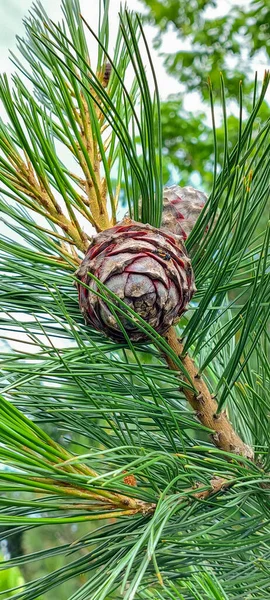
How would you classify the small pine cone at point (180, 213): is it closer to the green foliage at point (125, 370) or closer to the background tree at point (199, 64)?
the green foliage at point (125, 370)

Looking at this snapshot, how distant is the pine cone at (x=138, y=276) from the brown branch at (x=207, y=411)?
5cm

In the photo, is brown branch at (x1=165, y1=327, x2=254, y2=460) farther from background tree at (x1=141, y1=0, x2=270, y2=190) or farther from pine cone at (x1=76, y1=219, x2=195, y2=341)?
background tree at (x1=141, y1=0, x2=270, y2=190)

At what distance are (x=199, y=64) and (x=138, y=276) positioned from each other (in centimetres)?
335

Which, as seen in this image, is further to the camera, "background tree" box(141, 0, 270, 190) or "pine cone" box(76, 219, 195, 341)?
"background tree" box(141, 0, 270, 190)

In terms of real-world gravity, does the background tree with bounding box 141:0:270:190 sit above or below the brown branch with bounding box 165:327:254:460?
above

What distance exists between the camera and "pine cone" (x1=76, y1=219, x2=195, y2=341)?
0.36 meters

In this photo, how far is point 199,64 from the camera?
11.4 ft

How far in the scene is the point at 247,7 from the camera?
3045 millimetres

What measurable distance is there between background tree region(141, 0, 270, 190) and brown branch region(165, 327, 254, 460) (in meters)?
2.67

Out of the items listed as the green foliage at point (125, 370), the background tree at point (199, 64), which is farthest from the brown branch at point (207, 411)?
the background tree at point (199, 64)

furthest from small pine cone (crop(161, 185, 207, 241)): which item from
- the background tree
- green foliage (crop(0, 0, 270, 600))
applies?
the background tree

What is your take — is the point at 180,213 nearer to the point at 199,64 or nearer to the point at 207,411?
the point at 207,411

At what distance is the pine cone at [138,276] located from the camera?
1.19ft

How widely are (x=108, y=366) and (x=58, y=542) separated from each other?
1.52 meters
